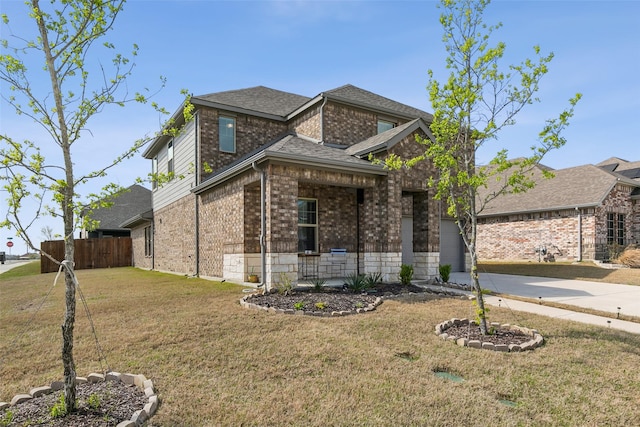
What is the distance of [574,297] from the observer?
9.25 metres

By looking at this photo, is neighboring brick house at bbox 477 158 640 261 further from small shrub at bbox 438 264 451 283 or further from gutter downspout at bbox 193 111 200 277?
gutter downspout at bbox 193 111 200 277

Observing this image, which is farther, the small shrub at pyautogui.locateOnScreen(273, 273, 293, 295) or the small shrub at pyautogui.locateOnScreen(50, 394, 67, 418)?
the small shrub at pyautogui.locateOnScreen(273, 273, 293, 295)

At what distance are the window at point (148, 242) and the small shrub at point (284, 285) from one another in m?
14.7

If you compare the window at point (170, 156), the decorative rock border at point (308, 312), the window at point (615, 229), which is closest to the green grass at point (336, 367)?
the decorative rock border at point (308, 312)

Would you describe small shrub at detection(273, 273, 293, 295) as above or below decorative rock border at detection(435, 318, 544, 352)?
above

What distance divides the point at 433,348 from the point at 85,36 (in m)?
5.62

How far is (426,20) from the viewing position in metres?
7.24

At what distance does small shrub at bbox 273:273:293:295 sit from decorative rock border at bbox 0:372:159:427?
4.74 meters

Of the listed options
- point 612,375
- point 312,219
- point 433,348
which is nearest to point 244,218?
point 312,219

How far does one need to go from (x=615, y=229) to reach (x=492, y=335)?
63.3 feet

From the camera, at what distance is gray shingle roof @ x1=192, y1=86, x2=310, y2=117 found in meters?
15.0

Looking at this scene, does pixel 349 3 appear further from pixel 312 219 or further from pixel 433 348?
pixel 433 348

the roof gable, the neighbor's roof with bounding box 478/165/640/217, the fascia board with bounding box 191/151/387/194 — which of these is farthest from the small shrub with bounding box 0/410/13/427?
the neighbor's roof with bounding box 478/165/640/217

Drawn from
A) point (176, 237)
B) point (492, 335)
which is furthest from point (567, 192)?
point (176, 237)
